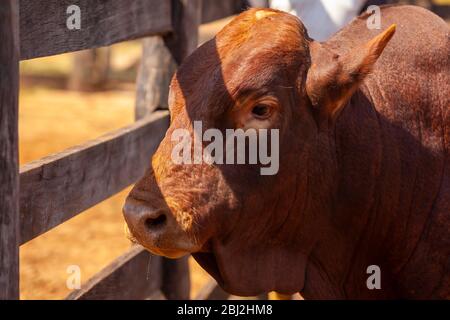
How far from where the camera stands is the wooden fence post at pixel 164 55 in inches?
179

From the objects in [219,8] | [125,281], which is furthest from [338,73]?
[219,8]

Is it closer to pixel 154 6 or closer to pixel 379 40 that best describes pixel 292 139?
pixel 379 40

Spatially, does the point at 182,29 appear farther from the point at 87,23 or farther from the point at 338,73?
the point at 338,73

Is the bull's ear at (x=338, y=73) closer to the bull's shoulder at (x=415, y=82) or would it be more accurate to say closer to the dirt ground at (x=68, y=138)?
the bull's shoulder at (x=415, y=82)

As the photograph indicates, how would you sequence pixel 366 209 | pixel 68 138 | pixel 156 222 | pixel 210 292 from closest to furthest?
1. pixel 156 222
2. pixel 366 209
3. pixel 210 292
4. pixel 68 138

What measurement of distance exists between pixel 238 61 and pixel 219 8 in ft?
8.28

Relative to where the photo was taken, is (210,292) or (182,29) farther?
(210,292)

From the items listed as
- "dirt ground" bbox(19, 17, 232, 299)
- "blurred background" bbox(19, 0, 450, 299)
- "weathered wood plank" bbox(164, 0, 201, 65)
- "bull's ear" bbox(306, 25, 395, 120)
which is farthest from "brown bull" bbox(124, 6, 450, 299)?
"dirt ground" bbox(19, 17, 232, 299)

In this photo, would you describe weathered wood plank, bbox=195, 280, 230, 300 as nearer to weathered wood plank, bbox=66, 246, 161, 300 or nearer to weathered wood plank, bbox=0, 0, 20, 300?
weathered wood plank, bbox=66, 246, 161, 300

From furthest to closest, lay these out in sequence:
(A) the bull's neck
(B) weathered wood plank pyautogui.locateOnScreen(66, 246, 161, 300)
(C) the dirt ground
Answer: (C) the dirt ground < (B) weathered wood plank pyautogui.locateOnScreen(66, 246, 161, 300) < (A) the bull's neck

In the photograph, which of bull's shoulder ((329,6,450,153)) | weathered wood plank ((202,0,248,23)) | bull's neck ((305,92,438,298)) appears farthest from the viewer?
weathered wood plank ((202,0,248,23))

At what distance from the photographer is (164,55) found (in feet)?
15.1

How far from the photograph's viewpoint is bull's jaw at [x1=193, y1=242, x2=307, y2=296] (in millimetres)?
3074

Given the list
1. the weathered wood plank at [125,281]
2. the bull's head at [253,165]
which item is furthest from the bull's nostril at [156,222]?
the weathered wood plank at [125,281]
